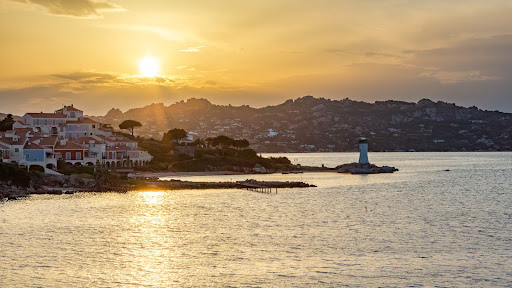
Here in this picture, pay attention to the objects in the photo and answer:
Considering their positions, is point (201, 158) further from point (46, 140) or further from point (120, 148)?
point (46, 140)

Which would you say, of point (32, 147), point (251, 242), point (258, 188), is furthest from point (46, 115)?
point (251, 242)

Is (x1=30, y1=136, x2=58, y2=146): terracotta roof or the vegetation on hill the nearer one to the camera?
(x1=30, y1=136, x2=58, y2=146): terracotta roof

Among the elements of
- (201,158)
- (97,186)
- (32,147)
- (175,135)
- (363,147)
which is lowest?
(97,186)

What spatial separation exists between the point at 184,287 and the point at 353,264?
12692mm

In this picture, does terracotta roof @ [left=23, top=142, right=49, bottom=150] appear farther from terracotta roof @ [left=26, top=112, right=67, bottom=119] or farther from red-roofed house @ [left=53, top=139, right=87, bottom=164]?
terracotta roof @ [left=26, top=112, right=67, bottom=119]

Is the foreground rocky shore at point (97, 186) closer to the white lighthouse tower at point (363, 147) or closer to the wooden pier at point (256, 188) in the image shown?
the wooden pier at point (256, 188)

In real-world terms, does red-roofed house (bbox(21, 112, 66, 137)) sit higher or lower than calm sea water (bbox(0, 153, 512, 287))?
higher

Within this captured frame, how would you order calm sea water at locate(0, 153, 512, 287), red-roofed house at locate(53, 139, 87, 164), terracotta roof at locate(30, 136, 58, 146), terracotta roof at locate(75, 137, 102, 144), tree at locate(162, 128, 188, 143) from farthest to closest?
tree at locate(162, 128, 188, 143) → terracotta roof at locate(75, 137, 102, 144) → red-roofed house at locate(53, 139, 87, 164) → terracotta roof at locate(30, 136, 58, 146) → calm sea water at locate(0, 153, 512, 287)

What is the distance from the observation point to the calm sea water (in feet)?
124

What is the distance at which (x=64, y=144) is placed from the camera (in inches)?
4673

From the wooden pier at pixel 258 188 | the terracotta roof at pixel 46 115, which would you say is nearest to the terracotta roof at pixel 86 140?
the terracotta roof at pixel 46 115

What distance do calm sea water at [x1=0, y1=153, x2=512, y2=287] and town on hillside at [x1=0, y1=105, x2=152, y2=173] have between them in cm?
2170

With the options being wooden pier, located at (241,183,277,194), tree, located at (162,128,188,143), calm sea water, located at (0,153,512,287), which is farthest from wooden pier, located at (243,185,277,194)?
tree, located at (162,128,188,143)

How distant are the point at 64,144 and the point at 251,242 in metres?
78.1
